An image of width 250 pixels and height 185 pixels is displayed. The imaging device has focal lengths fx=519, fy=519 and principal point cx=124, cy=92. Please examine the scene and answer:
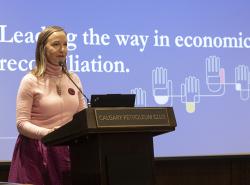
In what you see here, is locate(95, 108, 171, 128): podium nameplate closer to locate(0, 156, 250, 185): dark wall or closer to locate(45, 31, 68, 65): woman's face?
locate(45, 31, 68, 65): woman's face

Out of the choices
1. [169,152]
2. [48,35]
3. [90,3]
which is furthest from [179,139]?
[48,35]

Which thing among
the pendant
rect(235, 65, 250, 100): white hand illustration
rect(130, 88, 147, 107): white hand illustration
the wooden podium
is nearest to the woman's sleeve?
the pendant

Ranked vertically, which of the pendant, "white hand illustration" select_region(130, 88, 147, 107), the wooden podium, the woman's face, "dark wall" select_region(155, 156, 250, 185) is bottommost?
"dark wall" select_region(155, 156, 250, 185)

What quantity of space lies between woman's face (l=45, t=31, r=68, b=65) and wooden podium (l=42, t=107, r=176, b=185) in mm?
492

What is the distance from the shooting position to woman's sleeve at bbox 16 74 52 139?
2176 mm

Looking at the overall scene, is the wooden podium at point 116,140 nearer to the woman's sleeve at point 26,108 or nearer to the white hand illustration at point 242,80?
the woman's sleeve at point 26,108

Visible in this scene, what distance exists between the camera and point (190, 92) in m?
3.77

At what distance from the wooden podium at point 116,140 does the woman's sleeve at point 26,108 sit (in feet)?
0.87

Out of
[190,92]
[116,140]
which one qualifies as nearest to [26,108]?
[116,140]

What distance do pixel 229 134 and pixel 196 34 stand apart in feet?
2.54

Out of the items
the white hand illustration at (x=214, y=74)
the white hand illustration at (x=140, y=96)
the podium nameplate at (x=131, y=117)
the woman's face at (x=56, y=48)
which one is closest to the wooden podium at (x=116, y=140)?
the podium nameplate at (x=131, y=117)

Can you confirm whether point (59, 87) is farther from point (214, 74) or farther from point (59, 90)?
point (214, 74)

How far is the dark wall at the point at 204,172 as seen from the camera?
4059 mm

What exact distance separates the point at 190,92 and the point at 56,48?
5.44 feet
